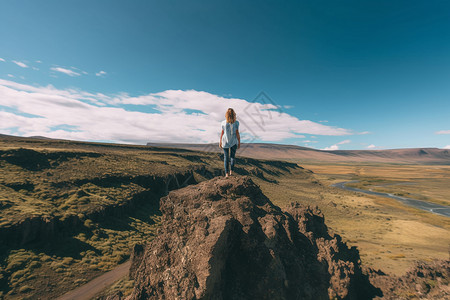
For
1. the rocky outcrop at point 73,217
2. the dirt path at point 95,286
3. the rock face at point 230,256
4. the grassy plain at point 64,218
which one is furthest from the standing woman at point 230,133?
the rocky outcrop at point 73,217

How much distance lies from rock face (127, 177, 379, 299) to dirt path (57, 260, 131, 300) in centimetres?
1080

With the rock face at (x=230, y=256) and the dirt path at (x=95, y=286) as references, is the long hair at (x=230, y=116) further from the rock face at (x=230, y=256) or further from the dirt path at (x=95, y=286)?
the dirt path at (x=95, y=286)

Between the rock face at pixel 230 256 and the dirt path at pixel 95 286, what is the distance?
35.4 feet

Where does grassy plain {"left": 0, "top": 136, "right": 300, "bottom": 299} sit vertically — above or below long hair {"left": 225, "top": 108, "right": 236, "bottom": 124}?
below

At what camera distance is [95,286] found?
14.9m

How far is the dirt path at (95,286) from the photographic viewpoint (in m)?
13.8

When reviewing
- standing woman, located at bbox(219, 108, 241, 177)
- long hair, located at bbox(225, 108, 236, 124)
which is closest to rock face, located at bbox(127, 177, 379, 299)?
standing woman, located at bbox(219, 108, 241, 177)

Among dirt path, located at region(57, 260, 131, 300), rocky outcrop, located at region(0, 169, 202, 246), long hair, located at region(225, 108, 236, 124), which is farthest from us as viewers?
rocky outcrop, located at region(0, 169, 202, 246)

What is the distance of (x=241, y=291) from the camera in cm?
635

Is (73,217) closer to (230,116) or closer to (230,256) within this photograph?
(230,256)

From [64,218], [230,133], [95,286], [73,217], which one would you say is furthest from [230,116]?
[73,217]

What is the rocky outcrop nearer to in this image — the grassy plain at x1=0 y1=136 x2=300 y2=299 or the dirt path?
the grassy plain at x1=0 y1=136 x2=300 y2=299

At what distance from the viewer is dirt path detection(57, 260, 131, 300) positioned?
13.8 metres

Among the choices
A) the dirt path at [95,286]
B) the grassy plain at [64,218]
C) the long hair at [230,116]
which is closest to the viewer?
the long hair at [230,116]
